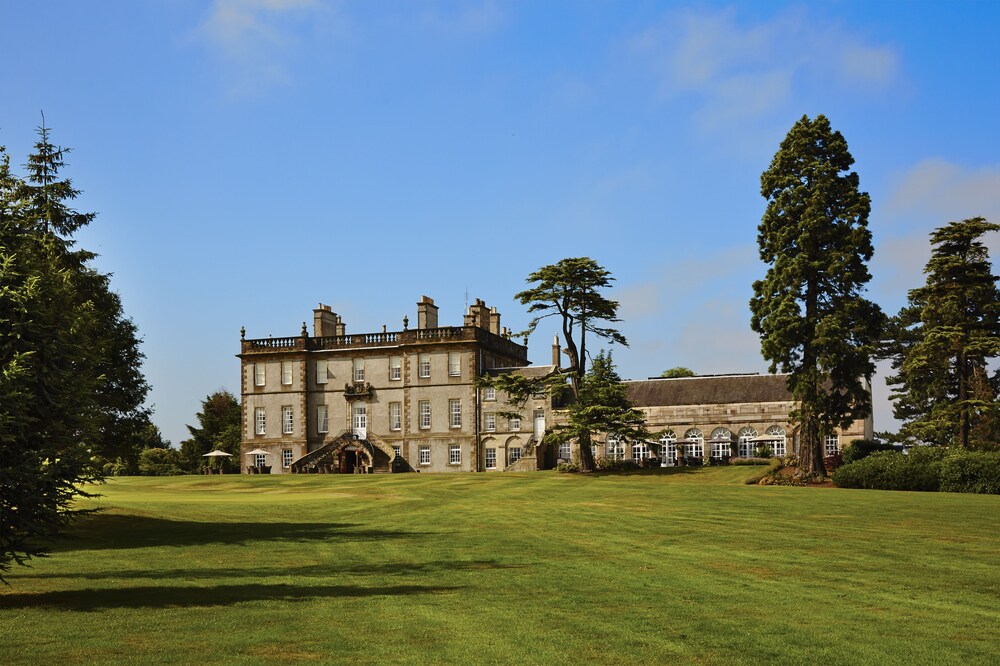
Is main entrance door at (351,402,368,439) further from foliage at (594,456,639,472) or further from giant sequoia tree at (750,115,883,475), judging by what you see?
giant sequoia tree at (750,115,883,475)

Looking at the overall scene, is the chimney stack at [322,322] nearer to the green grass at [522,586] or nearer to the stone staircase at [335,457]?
the stone staircase at [335,457]

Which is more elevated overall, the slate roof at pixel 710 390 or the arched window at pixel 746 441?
the slate roof at pixel 710 390

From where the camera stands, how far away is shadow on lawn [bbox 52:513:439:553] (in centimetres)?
2472

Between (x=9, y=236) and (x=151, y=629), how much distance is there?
682 centimetres

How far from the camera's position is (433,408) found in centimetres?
7175

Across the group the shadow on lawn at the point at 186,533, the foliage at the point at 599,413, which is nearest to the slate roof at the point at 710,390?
the foliage at the point at 599,413

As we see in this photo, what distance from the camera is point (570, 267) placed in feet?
196

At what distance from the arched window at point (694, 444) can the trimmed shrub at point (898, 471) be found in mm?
22198

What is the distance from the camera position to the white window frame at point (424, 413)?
71.9 metres

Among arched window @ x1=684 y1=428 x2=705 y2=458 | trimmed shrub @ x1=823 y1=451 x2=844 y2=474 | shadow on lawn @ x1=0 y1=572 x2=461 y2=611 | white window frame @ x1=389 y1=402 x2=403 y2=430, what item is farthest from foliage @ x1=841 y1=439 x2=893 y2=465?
shadow on lawn @ x1=0 y1=572 x2=461 y2=611

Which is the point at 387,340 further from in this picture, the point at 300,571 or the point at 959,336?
the point at 300,571

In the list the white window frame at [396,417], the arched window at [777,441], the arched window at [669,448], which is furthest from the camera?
the white window frame at [396,417]

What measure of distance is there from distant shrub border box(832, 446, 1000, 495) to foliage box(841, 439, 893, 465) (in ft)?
13.2

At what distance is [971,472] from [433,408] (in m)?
38.3
